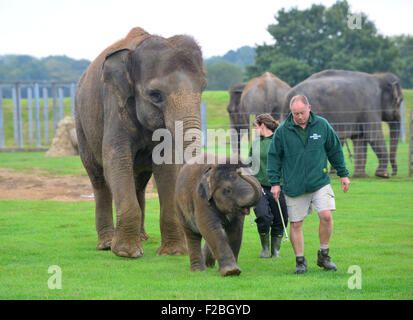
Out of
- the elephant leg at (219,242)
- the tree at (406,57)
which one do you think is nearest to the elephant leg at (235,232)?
the elephant leg at (219,242)

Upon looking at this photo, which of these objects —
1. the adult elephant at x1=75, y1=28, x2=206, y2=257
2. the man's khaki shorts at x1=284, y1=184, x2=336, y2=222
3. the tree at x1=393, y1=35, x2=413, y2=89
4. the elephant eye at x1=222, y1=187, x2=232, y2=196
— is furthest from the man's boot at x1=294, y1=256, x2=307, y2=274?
the tree at x1=393, y1=35, x2=413, y2=89

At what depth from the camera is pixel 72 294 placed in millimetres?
5969

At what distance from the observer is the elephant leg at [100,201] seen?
9078 millimetres

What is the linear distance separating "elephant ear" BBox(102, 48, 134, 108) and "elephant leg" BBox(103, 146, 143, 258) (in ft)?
2.19

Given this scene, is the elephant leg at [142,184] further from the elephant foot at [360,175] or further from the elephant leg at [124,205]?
the elephant foot at [360,175]

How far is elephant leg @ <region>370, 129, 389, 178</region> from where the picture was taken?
1767 cm

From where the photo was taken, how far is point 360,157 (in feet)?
61.4

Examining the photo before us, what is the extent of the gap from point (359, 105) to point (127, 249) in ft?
38.1

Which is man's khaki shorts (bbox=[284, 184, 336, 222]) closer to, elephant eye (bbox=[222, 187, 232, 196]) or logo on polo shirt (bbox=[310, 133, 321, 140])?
logo on polo shirt (bbox=[310, 133, 321, 140])

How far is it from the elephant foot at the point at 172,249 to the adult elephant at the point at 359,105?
1023 cm

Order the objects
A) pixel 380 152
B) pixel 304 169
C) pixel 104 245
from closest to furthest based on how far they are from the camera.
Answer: pixel 304 169
pixel 104 245
pixel 380 152

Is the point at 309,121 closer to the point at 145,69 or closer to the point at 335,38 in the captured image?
the point at 145,69

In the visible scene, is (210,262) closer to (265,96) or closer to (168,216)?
(168,216)

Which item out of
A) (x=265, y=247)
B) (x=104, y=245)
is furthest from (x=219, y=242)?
(x=104, y=245)
